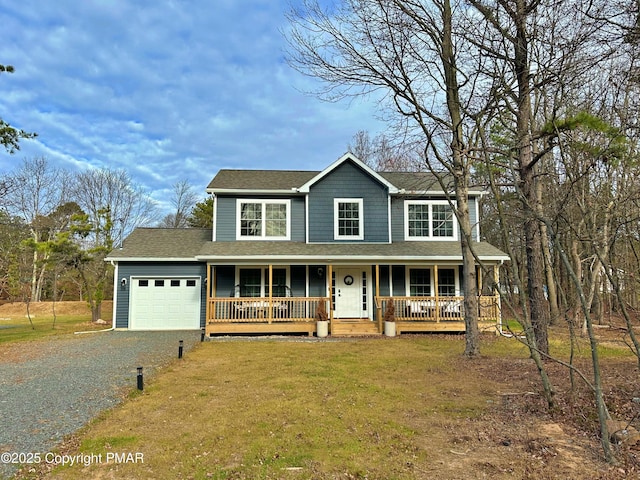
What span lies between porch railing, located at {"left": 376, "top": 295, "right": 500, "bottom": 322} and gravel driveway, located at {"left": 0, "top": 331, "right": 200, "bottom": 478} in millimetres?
6874

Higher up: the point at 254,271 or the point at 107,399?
the point at 254,271

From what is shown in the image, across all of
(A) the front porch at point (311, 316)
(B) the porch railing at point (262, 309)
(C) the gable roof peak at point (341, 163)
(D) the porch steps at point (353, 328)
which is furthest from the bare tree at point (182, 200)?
(D) the porch steps at point (353, 328)

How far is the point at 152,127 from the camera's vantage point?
2444 centimetres

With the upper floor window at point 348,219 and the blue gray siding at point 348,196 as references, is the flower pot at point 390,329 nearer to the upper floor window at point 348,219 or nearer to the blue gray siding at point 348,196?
the blue gray siding at point 348,196

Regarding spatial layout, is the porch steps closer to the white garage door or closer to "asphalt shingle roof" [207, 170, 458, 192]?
"asphalt shingle roof" [207, 170, 458, 192]

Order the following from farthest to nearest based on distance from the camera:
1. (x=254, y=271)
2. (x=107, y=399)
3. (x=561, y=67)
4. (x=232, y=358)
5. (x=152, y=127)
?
(x=152, y=127), (x=254, y=271), (x=232, y=358), (x=107, y=399), (x=561, y=67)

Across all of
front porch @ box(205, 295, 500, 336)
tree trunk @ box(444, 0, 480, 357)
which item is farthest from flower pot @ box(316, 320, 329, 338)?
tree trunk @ box(444, 0, 480, 357)

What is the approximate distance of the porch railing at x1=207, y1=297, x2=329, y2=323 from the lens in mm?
13273

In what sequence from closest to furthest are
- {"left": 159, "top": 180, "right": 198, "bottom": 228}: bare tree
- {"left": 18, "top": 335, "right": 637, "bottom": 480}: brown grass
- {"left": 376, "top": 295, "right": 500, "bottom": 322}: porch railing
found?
{"left": 18, "top": 335, "right": 637, "bottom": 480}: brown grass, {"left": 376, "top": 295, "right": 500, "bottom": 322}: porch railing, {"left": 159, "top": 180, "right": 198, "bottom": 228}: bare tree

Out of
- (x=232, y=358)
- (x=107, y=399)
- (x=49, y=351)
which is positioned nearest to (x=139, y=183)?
(x=49, y=351)

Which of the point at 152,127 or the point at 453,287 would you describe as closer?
the point at 453,287

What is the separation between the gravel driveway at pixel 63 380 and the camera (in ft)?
15.5

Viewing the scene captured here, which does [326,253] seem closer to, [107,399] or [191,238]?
[191,238]

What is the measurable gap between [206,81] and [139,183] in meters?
20.1
